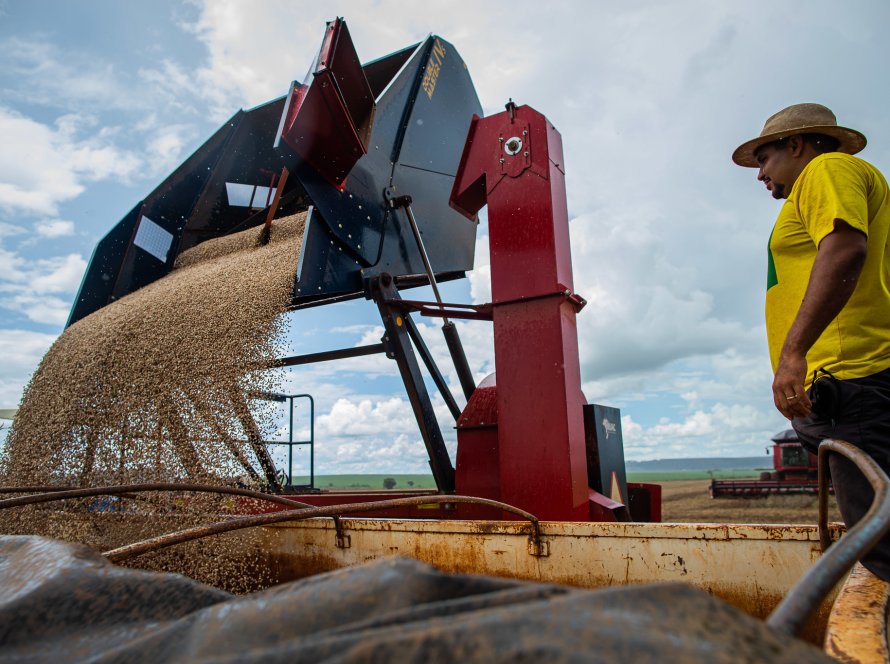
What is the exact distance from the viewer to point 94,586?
2.19ft

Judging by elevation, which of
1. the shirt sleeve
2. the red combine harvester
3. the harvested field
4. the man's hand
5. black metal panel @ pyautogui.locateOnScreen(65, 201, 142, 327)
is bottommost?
the harvested field

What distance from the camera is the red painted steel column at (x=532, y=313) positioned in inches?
94.6

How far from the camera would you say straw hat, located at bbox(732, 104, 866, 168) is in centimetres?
150

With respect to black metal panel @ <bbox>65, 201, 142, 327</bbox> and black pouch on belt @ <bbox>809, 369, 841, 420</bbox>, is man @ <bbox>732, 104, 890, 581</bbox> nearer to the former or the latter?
black pouch on belt @ <bbox>809, 369, 841, 420</bbox>

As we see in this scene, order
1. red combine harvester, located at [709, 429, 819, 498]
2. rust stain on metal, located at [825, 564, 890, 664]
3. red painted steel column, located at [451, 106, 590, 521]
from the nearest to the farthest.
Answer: rust stain on metal, located at [825, 564, 890, 664]
red painted steel column, located at [451, 106, 590, 521]
red combine harvester, located at [709, 429, 819, 498]

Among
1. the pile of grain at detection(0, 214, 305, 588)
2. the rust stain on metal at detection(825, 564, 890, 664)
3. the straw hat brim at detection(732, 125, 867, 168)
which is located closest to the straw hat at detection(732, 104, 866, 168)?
the straw hat brim at detection(732, 125, 867, 168)

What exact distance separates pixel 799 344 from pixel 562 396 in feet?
3.87

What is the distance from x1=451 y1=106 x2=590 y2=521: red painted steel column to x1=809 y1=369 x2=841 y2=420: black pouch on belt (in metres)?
1.12

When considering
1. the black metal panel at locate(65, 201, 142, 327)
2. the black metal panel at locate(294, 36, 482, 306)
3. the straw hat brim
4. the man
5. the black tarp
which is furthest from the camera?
the black metal panel at locate(65, 201, 142, 327)

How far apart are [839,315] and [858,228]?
0.20 meters

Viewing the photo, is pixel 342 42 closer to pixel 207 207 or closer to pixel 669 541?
pixel 207 207

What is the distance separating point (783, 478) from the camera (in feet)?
42.8

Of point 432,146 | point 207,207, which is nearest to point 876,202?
point 432,146

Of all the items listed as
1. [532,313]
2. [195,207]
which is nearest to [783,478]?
[532,313]
